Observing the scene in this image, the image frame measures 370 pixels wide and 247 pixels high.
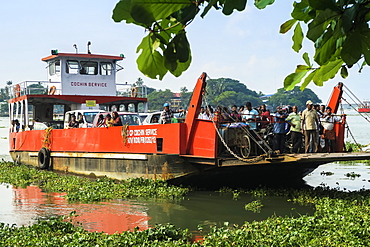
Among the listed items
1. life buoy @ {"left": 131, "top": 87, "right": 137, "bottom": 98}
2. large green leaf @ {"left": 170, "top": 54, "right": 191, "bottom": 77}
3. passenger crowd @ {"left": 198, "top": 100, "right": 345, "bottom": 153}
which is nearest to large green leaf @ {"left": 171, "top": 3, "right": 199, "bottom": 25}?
large green leaf @ {"left": 170, "top": 54, "right": 191, "bottom": 77}

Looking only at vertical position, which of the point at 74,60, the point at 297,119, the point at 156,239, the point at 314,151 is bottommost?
the point at 156,239

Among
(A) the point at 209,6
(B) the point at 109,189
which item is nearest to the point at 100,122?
(B) the point at 109,189

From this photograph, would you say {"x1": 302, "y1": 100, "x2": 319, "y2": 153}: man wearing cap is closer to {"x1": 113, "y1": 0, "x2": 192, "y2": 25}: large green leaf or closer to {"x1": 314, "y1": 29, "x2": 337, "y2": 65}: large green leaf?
{"x1": 314, "y1": 29, "x2": 337, "y2": 65}: large green leaf

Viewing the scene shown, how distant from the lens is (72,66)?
20.5 meters

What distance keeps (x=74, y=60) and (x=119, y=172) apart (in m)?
7.53

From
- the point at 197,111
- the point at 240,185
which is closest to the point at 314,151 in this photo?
the point at 240,185

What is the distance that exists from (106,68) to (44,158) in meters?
4.63

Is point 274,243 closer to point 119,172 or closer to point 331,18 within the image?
point 331,18

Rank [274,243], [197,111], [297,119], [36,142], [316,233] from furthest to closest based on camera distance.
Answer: [36,142]
[297,119]
[197,111]
[316,233]
[274,243]

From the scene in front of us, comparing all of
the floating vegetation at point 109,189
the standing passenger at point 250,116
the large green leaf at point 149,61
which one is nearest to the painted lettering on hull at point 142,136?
the floating vegetation at point 109,189

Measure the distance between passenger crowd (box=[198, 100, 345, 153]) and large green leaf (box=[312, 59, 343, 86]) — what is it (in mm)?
9264

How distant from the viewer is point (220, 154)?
479 inches

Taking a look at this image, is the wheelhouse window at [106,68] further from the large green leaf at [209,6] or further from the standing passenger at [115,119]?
the large green leaf at [209,6]

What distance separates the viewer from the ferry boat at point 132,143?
1197 cm
